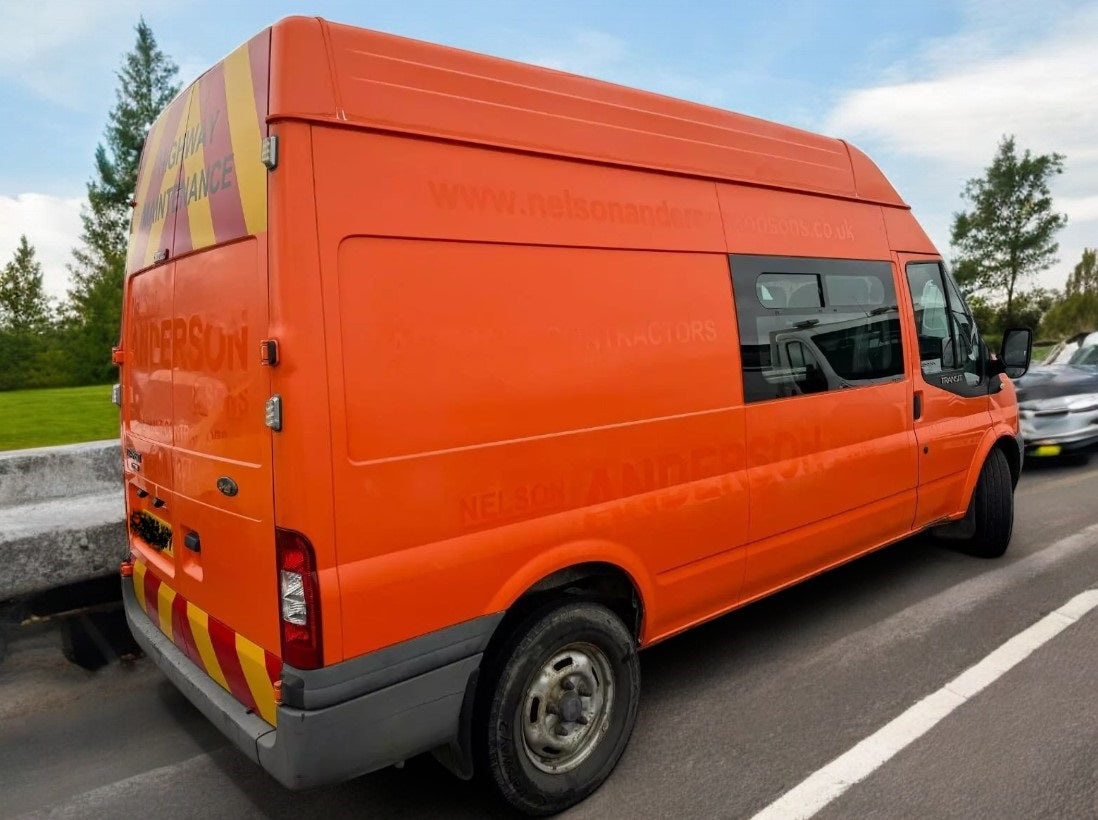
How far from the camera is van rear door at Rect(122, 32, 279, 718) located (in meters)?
2.40

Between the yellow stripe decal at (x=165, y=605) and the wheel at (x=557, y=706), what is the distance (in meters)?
1.29

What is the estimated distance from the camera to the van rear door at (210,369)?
2.40m

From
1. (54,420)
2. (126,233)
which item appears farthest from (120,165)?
(54,420)

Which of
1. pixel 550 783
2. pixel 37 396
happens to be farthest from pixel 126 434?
pixel 37 396

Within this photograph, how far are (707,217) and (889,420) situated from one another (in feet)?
5.41

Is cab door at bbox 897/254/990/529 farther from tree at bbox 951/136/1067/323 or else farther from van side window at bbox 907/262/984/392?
tree at bbox 951/136/1067/323

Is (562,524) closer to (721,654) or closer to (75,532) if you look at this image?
(721,654)

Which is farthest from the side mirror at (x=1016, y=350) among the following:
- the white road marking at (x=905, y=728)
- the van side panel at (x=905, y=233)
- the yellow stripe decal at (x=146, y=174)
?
the yellow stripe decal at (x=146, y=174)

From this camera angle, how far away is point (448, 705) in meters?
2.55

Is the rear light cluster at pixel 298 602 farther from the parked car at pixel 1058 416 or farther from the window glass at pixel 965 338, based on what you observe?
the parked car at pixel 1058 416

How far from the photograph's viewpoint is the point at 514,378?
267 centimetres

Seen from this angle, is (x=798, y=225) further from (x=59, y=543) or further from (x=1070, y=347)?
(x=1070, y=347)

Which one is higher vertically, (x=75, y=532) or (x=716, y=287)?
(x=716, y=287)

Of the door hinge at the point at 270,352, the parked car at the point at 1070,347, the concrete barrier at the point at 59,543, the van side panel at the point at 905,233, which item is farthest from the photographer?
the parked car at the point at 1070,347
